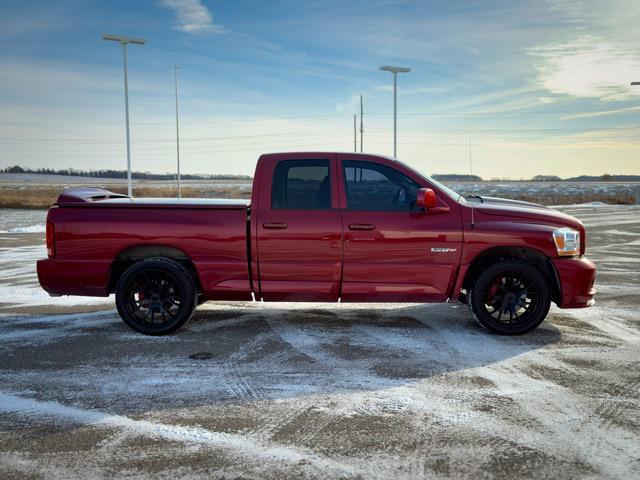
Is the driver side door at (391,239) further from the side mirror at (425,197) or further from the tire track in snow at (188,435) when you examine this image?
the tire track in snow at (188,435)

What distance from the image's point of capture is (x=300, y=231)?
5879 millimetres

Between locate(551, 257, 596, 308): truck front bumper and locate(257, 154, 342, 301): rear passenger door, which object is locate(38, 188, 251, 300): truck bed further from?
locate(551, 257, 596, 308): truck front bumper

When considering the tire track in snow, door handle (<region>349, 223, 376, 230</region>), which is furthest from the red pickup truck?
the tire track in snow

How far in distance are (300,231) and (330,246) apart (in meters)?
0.37

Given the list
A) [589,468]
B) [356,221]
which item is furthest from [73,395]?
[589,468]

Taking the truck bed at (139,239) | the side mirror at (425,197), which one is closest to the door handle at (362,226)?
the side mirror at (425,197)

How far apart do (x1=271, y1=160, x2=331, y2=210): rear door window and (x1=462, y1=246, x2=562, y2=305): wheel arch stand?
179cm

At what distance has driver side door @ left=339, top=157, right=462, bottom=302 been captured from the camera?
5859 mm

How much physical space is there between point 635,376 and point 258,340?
3627 millimetres

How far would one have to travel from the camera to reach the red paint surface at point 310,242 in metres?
5.88

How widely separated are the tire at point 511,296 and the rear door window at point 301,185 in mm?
1947

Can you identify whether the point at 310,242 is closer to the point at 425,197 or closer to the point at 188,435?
the point at 425,197

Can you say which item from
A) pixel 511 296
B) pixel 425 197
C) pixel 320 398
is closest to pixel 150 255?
pixel 320 398

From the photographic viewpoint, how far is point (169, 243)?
599 centimetres
